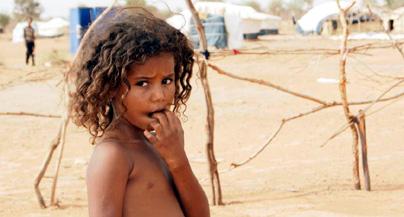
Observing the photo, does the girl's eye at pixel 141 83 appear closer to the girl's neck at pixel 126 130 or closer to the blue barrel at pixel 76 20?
the girl's neck at pixel 126 130

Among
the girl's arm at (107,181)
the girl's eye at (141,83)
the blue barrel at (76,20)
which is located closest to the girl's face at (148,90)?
the girl's eye at (141,83)

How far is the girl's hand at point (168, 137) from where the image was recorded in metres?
1.75

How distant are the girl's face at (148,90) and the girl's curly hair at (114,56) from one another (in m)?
0.02

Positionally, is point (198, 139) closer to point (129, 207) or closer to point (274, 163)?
point (274, 163)

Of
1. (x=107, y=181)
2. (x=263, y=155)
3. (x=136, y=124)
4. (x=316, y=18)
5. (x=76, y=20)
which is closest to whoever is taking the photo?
(x=107, y=181)

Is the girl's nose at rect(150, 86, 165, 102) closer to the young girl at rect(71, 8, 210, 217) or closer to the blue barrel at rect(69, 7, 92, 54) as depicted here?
the young girl at rect(71, 8, 210, 217)

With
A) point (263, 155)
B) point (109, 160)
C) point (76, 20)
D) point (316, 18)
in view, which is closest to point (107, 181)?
point (109, 160)

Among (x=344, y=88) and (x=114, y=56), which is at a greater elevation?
(x=114, y=56)

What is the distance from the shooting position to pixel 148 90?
1.80 m

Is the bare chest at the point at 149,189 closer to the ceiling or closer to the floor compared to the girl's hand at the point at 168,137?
closer to the floor

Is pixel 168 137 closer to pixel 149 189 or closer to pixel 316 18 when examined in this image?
pixel 149 189

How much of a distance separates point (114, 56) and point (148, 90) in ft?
0.38

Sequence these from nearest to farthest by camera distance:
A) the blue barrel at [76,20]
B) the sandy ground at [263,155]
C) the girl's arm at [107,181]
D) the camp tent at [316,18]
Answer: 1. the girl's arm at [107,181]
2. the sandy ground at [263,155]
3. the blue barrel at [76,20]
4. the camp tent at [316,18]

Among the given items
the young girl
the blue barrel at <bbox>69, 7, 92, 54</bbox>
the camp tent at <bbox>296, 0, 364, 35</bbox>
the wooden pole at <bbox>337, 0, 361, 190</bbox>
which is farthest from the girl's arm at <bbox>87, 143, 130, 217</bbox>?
the camp tent at <bbox>296, 0, 364, 35</bbox>
